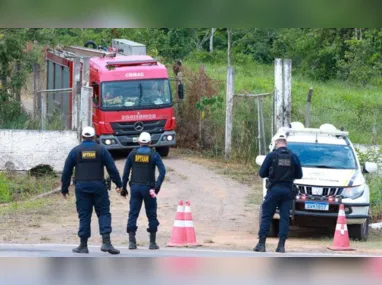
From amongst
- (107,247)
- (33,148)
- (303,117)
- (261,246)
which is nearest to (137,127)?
(33,148)

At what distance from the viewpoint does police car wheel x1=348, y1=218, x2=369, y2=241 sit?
13.2 metres

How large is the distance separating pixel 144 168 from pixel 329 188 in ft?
12.0

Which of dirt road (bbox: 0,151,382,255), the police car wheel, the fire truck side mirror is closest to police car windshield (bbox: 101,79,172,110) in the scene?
the fire truck side mirror

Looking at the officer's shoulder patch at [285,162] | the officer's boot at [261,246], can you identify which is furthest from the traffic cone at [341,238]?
the officer's shoulder patch at [285,162]

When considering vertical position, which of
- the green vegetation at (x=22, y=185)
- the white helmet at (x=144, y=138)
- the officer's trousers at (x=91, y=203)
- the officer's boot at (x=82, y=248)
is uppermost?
the white helmet at (x=144, y=138)

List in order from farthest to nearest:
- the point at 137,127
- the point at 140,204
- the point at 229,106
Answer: the point at 137,127 → the point at 229,106 → the point at 140,204

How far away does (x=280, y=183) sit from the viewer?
11.2 m

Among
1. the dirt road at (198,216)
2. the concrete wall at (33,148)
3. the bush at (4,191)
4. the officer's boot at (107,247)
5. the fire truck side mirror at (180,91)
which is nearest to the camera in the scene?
the officer's boot at (107,247)

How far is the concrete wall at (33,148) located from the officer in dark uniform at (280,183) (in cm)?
889

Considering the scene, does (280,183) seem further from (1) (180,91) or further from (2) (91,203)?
(1) (180,91)

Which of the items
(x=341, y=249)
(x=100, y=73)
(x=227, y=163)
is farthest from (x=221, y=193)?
(x=341, y=249)

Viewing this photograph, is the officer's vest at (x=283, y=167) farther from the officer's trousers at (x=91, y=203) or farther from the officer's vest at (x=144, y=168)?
the officer's trousers at (x=91, y=203)

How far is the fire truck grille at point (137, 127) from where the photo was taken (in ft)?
69.9

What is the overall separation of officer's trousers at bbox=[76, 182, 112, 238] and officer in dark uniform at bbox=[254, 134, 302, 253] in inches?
93.7
